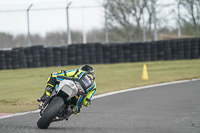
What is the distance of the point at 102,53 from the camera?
72.7ft

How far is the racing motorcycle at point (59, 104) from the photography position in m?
5.95

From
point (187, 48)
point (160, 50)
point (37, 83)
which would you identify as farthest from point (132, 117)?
point (187, 48)

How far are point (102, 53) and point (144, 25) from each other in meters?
4.30

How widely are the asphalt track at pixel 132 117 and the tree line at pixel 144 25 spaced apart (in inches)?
511

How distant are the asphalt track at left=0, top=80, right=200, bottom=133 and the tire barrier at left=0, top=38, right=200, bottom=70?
35.6ft

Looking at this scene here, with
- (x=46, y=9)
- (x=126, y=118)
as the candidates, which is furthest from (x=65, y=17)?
(x=126, y=118)

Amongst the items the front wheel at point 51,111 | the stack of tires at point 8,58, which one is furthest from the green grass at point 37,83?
the front wheel at point 51,111

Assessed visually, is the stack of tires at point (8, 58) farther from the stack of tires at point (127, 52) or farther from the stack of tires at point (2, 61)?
the stack of tires at point (127, 52)

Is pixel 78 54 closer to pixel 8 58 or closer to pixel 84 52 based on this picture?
pixel 84 52

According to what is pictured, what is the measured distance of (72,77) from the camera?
6375mm

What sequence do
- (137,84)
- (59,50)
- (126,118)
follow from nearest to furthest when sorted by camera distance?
(126,118), (137,84), (59,50)

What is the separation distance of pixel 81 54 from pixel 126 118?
575 inches

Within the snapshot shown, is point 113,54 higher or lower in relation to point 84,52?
lower

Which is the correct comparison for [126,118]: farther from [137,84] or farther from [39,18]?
[39,18]
